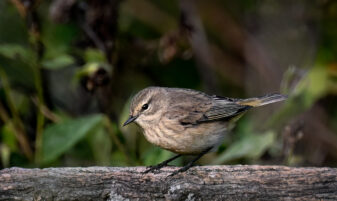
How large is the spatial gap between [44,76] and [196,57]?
6.18 ft

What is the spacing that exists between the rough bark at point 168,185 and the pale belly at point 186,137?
0.68 meters

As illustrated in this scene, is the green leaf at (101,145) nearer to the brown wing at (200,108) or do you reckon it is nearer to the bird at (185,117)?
the bird at (185,117)

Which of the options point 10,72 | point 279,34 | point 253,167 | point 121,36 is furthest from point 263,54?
point 253,167

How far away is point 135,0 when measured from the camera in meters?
6.47

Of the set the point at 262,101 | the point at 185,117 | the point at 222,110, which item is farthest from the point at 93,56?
the point at 262,101

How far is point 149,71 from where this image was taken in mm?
6422

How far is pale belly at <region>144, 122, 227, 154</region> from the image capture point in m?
4.03

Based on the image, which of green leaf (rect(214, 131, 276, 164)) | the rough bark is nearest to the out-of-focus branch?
green leaf (rect(214, 131, 276, 164))

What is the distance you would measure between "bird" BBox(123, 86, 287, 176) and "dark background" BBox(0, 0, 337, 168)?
1.16ft

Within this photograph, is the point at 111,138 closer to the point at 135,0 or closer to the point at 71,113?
the point at 71,113

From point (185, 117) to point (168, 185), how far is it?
1086 millimetres

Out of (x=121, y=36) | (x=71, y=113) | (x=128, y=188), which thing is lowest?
(x=128, y=188)

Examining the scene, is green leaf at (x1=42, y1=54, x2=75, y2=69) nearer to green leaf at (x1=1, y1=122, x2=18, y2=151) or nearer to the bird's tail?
green leaf at (x1=1, y1=122, x2=18, y2=151)

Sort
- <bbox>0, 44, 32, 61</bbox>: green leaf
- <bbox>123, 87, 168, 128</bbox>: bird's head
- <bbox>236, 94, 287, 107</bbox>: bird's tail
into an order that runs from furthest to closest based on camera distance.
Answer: <bbox>236, 94, 287, 107</bbox>: bird's tail → <bbox>0, 44, 32, 61</bbox>: green leaf → <bbox>123, 87, 168, 128</bbox>: bird's head
